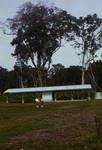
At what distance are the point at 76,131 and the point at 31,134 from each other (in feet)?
5.91

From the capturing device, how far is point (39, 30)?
Answer: 78562 millimetres

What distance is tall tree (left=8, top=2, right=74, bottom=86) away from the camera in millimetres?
78250

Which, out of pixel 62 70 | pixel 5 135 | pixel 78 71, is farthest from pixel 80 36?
pixel 5 135

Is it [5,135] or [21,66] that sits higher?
[21,66]

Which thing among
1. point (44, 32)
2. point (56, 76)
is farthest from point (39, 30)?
point (56, 76)

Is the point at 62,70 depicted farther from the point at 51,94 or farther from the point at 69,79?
the point at 51,94

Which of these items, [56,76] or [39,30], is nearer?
[39,30]

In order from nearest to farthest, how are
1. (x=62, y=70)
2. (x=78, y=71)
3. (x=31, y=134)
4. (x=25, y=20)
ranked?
1. (x=31, y=134)
2. (x=25, y=20)
3. (x=78, y=71)
4. (x=62, y=70)

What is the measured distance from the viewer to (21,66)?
289 ft

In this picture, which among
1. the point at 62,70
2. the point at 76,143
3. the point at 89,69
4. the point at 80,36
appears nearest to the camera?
the point at 76,143

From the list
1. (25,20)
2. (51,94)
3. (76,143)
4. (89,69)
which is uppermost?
(25,20)

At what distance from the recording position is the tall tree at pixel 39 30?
7825 cm

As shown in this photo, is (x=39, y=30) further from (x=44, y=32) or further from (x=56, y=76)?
(x=56, y=76)

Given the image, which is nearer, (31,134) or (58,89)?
(31,134)
